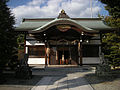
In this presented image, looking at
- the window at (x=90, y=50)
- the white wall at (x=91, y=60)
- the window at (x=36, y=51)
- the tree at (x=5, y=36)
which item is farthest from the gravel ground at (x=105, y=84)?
the window at (x=36, y=51)

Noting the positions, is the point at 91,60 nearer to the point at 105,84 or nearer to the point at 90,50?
the point at 90,50

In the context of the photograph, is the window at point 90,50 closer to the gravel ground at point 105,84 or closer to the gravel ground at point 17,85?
the gravel ground at point 105,84

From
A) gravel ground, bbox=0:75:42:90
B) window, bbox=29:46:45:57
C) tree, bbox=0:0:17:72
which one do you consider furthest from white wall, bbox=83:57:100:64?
tree, bbox=0:0:17:72

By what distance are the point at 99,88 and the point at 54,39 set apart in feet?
28.7

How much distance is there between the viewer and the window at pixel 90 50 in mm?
13984

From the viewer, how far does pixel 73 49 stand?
14.0 m

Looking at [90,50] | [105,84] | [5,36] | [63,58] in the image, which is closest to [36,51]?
[63,58]

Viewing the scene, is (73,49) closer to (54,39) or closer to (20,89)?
(54,39)

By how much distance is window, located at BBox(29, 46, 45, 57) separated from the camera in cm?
1415

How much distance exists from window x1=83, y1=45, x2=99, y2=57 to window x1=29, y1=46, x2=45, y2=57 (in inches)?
215

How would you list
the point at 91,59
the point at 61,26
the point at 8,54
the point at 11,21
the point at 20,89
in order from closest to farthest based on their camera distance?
the point at 20,89, the point at 8,54, the point at 11,21, the point at 61,26, the point at 91,59

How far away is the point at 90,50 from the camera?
14023mm

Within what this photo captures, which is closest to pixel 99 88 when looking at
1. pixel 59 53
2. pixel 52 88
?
pixel 52 88

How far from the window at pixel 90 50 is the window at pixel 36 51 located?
18.0ft
